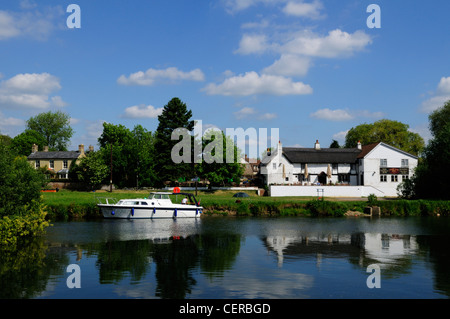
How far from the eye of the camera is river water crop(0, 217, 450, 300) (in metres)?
16.8

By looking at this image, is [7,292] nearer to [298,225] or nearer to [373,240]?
[373,240]

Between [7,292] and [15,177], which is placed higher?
[15,177]

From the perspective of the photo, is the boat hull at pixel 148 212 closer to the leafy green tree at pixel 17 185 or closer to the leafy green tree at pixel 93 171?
the leafy green tree at pixel 17 185

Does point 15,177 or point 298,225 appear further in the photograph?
point 298,225

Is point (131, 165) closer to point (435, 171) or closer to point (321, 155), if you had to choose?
point (321, 155)

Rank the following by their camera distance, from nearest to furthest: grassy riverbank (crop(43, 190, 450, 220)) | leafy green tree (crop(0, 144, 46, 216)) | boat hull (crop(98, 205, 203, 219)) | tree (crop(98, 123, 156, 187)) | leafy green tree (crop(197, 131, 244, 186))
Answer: leafy green tree (crop(0, 144, 46, 216)), boat hull (crop(98, 205, 203, 219)), grassy riverbank (crop(43, 190, 450, 220)), leafy green tree (crop(197, 131, 244, 186)), tree (crop(98, 123, 156, 187))

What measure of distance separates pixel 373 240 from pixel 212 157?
41696 millimetres

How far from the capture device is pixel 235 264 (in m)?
22.0

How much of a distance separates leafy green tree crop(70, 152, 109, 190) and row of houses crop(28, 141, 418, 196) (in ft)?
102

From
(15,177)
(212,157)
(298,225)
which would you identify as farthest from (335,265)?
(212,157)

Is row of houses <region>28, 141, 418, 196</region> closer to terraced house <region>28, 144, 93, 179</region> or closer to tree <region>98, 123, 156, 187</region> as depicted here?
tree <region>98, 123, 156, 187</region>

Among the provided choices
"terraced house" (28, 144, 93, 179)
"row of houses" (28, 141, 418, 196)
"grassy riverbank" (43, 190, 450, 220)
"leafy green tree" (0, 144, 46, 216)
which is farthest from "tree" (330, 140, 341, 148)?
"leafy green tree" (0, 144, 46, 216)
